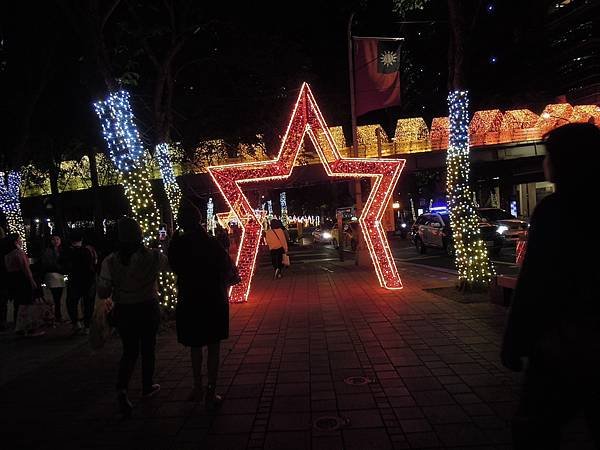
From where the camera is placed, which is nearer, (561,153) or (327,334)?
(561,153)

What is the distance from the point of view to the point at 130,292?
16.8 feet

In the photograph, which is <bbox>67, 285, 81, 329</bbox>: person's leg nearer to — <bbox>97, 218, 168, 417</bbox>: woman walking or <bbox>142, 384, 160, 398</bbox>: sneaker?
<bbox>142, 384, 160, 398</bbox>: sneaker

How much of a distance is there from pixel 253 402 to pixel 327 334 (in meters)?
2.96

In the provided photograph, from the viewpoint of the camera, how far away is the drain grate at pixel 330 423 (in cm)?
437

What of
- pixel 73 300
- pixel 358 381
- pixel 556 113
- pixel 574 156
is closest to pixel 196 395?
pixel 358 381

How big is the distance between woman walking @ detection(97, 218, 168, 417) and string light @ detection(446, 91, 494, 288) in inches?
294

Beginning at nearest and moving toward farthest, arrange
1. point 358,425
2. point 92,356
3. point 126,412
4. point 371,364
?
point 358,425 < point 126,412 < point 371,364 < point 92,356

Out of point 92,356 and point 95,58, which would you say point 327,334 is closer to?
point 92,356

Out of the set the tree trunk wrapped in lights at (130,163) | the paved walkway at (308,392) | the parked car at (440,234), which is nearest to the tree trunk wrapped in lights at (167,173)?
the tree trunk wrapped in lights at (130,163)

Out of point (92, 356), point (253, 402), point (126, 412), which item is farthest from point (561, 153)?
point (92, 356)

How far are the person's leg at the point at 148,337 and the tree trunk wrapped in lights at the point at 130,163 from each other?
14.5ft

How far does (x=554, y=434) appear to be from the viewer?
2.26 metres

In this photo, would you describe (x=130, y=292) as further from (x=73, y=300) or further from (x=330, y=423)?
(x=73, y=300)

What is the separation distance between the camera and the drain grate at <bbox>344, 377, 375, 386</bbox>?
5.51 meters
